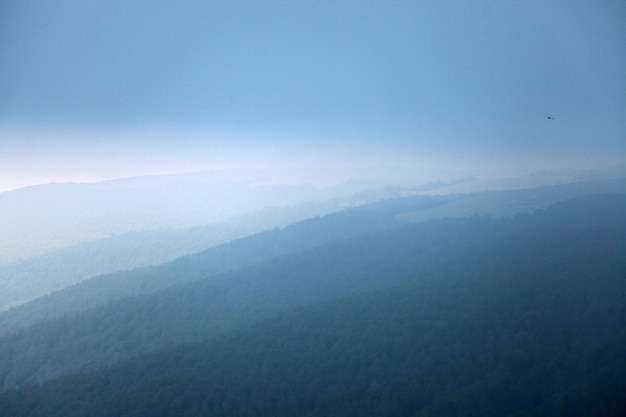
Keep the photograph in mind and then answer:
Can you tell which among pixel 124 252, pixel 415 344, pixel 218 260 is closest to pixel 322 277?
pixel 218 260

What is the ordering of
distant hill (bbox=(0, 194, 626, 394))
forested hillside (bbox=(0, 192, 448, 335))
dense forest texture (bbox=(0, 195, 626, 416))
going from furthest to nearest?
forested hillside (bbox=(0, 192, 448, 335)), distant hill (bbox=(0, 194, 626, 394)), dense forest texture (bbox=(0, 195, 626, 416))

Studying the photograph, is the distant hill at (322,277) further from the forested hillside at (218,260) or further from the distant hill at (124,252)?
the distant hill at (124,252)

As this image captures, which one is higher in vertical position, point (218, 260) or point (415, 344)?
point (218, 260)

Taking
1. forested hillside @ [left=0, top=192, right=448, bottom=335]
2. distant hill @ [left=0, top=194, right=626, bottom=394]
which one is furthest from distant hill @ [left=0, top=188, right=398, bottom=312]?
distant hill @ [left=0, top=194, right=626, bottom=394]

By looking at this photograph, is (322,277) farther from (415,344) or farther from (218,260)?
(415,344)

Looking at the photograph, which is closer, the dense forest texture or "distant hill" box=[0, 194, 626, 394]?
the dense forest texture

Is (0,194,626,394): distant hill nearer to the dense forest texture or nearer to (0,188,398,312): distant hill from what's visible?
the dense forest texture
